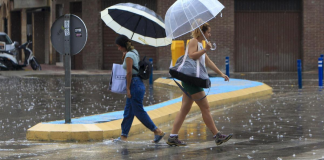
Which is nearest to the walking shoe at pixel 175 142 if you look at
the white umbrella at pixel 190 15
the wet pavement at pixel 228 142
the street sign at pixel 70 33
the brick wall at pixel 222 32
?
the wet pavement at pixel 228 142

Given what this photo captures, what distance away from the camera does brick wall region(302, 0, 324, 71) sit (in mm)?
31062

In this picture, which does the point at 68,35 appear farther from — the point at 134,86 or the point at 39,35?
the point at 39,35

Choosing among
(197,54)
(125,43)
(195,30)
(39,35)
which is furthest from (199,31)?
(39,35)

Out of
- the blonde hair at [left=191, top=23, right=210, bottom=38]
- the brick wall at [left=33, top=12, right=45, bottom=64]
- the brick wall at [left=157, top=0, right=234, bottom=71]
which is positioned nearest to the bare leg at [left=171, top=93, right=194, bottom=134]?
the blonde hair at [left=191, top=23, right=210, bottom=38]

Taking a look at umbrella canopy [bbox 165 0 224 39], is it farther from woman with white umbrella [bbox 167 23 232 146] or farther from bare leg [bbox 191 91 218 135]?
bare leg [bbox 191 91 218 135]

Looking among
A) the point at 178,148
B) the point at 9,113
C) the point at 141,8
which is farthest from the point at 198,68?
the point at 9,113

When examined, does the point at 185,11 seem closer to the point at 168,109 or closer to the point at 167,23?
the point at 167,23

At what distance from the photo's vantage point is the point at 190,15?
845cm

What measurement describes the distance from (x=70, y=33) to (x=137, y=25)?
3.39 feet

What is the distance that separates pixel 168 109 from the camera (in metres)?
12.2

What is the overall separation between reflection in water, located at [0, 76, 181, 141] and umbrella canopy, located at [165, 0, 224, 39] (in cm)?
306

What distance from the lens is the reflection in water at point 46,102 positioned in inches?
451

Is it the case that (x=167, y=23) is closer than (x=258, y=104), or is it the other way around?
(x=167, y=23)

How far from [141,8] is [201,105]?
6.89ft
